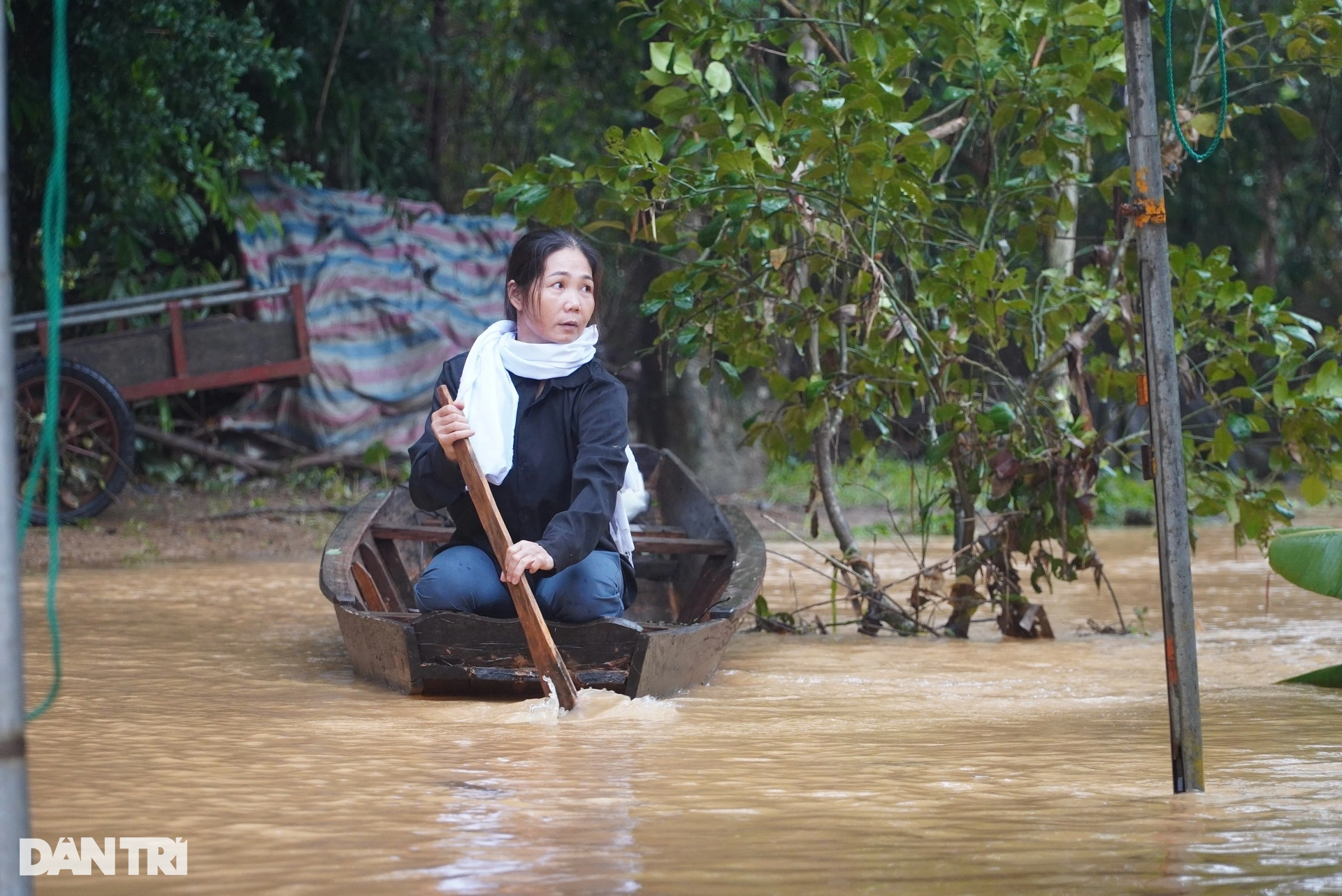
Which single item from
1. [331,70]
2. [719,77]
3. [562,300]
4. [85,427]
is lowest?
[85,427]

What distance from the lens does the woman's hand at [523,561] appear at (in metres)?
3.40

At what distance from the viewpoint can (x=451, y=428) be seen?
3.53 m

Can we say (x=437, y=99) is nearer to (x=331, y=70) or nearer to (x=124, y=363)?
(x=331, y=70)

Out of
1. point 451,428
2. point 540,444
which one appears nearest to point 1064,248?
point 540,444

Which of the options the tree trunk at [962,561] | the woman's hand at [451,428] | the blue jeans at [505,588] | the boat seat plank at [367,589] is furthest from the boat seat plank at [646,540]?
the woman's hand at [451,428]

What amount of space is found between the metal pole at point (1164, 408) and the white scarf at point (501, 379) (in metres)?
1.53

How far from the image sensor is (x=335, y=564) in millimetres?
4438

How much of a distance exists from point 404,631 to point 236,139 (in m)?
5.89

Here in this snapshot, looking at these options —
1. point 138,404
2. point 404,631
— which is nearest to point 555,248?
point 404,631

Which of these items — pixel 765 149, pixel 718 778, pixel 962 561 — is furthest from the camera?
pixel 962 561

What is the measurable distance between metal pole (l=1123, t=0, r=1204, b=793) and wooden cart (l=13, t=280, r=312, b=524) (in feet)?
21.4

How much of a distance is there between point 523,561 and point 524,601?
10 cm

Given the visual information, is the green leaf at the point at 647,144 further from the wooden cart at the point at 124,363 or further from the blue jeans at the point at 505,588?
the wooden cart at the point at 124,363

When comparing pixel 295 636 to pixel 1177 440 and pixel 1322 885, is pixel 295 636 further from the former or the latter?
pixel 1322 885
